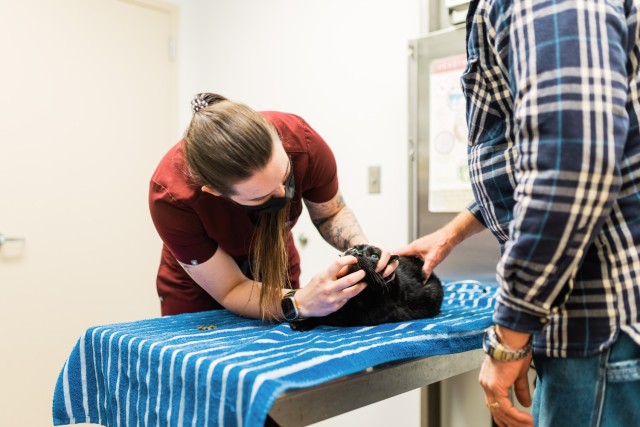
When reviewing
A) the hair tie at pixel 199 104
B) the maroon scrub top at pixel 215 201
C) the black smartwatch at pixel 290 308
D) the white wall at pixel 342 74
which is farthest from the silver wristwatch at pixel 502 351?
the white wall at pixel 342 74

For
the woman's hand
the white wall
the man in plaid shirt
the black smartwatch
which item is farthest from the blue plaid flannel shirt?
the white wall

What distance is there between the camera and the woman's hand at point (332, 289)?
1.17 metres

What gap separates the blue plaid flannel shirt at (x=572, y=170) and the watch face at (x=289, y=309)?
593mm

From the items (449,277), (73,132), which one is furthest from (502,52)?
(73,132)

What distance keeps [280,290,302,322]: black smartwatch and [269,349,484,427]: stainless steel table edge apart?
0.30m

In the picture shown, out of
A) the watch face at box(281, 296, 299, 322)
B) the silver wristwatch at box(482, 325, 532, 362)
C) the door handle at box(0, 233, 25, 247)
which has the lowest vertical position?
the watch face at box(281, 296, 299, 322)

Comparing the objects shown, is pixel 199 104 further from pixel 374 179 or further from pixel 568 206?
pixel 374 179

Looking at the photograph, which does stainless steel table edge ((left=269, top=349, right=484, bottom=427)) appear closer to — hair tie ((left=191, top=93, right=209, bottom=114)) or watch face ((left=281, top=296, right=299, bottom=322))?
watch face ((left=281, top=296, right=299, bottom=322))

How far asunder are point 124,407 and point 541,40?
1003mm

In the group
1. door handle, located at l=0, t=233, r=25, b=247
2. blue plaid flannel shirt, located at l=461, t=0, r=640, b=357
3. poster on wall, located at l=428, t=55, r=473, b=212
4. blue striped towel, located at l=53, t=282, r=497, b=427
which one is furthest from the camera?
door handle, located at l=0, t=233, r=25, b=247

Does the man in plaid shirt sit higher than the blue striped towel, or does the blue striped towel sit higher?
the man in plaid shirt

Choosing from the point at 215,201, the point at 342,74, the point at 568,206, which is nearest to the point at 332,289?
the point at 215,201

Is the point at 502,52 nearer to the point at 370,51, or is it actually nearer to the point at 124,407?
the point at 124,407

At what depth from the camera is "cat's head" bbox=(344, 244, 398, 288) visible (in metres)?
1.24
